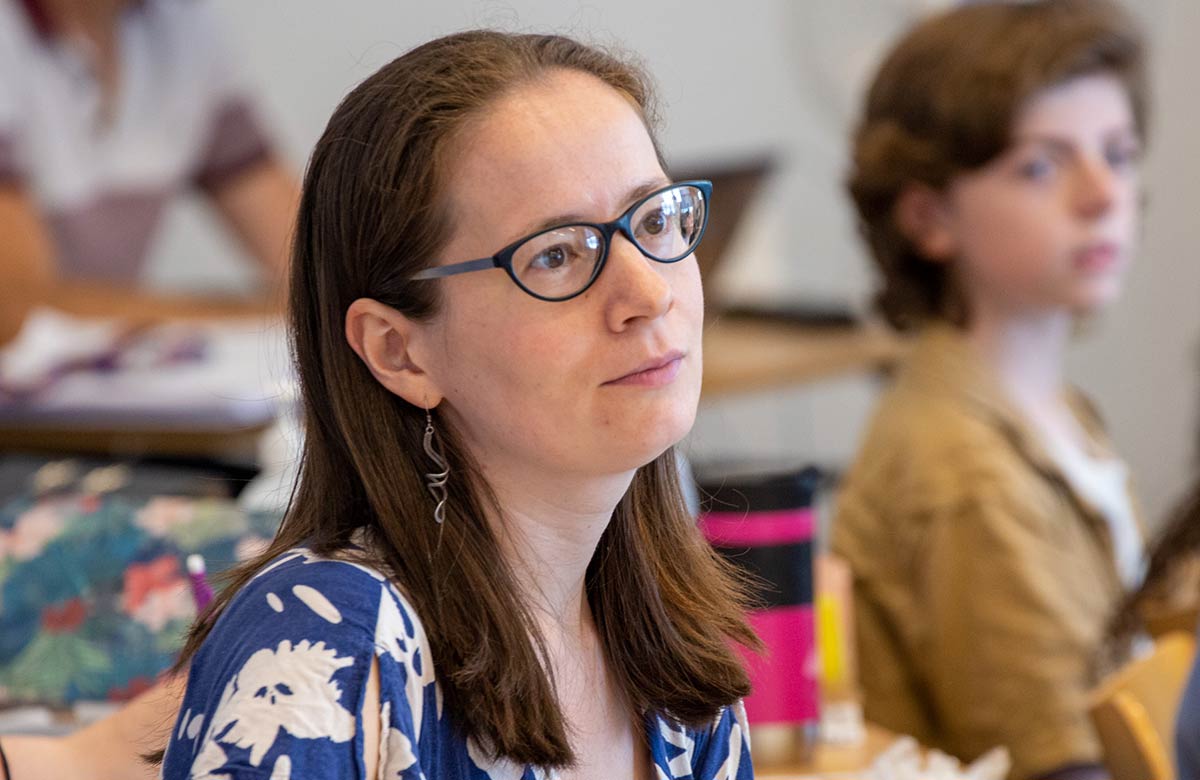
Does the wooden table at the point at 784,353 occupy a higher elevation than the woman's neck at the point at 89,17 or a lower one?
lower

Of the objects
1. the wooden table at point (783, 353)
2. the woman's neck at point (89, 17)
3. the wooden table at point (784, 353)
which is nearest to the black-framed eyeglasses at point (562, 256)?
the wooden table at point (783, 353)

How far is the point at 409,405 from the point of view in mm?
975

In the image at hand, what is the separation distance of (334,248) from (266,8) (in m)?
3.13

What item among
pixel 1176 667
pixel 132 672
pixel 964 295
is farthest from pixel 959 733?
pixel 132 672

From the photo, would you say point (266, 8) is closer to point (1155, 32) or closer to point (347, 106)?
point (1155, 32)

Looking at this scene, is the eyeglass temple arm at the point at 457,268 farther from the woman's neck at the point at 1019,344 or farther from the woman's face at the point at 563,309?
the woman's neck at the point at 1019,344

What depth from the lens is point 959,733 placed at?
176cm

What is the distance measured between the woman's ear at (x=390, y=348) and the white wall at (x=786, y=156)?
2.96m

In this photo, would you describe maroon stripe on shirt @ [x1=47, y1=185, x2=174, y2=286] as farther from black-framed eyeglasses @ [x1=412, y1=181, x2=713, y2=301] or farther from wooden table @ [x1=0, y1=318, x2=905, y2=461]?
black-framed eyeglasses @ [x1=412, y1=181, x2=713, y2=301]

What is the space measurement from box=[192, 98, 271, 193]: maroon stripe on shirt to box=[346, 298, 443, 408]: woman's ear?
92.4 inches

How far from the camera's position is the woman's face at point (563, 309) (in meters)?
0.90

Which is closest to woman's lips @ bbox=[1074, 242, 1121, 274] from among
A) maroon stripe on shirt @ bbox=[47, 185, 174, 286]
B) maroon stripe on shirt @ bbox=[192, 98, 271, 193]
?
maroon stripe on shirt @ bbox=[192, 98, 271, 193]

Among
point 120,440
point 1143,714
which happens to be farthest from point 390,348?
point 120,440

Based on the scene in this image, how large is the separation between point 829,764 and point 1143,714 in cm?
29
